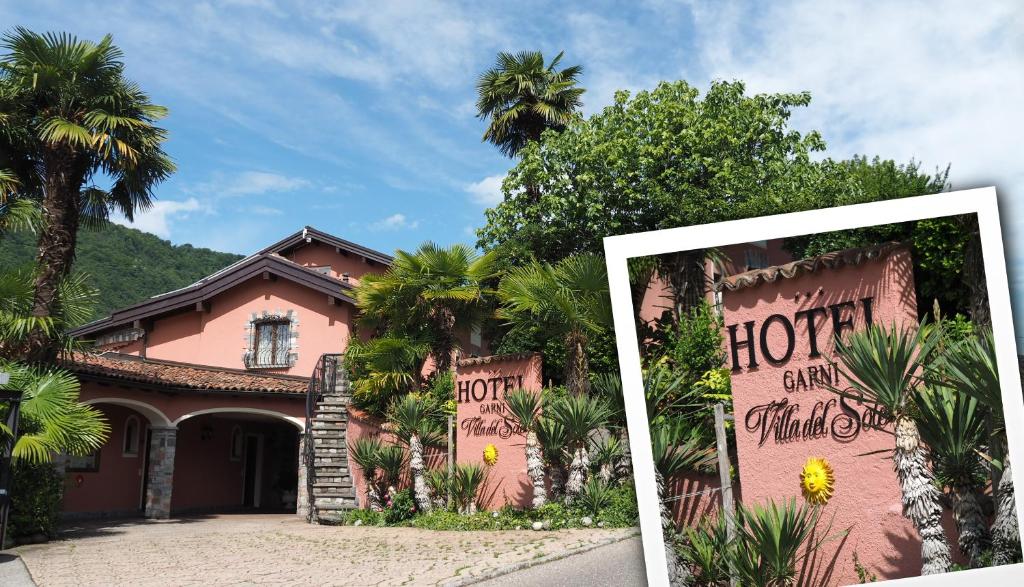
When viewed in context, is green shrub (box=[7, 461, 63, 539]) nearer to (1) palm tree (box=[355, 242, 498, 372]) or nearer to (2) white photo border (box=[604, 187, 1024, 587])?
(1) palm tree (box=[355, 242, 498, 372])

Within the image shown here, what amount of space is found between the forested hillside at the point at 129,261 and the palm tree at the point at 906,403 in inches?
1208

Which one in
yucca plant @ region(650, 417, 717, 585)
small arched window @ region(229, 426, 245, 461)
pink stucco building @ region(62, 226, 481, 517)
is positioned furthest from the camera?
small arched window @ region(229, 426, 245, 461)

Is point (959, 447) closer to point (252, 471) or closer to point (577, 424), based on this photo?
point (577, 424)

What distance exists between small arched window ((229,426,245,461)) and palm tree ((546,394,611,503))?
45.3ft

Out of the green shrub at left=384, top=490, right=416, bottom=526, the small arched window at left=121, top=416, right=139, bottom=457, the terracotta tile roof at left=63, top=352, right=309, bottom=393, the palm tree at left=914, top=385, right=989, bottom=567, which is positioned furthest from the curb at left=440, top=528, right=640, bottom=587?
the small arched window at left=121, top=416, right=139, bottom=457

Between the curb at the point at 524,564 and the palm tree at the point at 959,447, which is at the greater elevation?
the palm tree at the point at 959,447

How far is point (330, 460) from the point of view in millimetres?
16344

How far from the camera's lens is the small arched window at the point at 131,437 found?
1923 cm

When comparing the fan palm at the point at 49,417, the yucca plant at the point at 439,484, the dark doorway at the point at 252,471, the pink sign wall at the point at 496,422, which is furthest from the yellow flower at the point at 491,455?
the dark doorway at the point at 252,471

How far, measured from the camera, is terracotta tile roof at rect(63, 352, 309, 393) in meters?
16.7

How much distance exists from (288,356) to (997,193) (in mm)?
19410

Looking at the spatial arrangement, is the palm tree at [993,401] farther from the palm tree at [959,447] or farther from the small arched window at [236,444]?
the small arched window at [236,444]

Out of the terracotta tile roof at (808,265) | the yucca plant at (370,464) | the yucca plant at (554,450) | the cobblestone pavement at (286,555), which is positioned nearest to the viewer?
the terracotta tile roof at (808,265)

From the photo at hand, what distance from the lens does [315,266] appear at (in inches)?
1001
